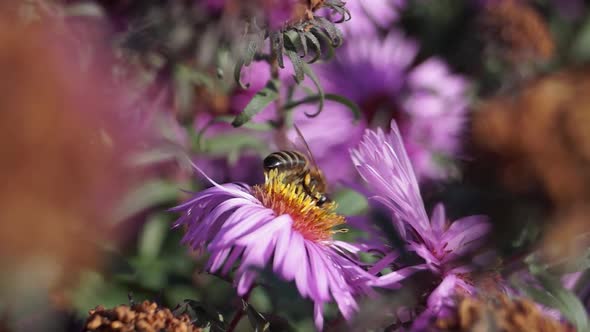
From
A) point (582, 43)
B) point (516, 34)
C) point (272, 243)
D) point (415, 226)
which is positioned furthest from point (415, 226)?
point (582, 43)

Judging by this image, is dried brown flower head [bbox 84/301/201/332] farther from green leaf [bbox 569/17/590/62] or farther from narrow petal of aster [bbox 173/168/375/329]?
green leaf [bbox 569/17/590/62]

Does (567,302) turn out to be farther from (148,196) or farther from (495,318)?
(148,196)

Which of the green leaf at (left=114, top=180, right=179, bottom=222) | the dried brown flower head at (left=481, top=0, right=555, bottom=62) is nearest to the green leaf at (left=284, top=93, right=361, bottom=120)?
the green leaf at (left=114, top=180, right=179, bottom=222)

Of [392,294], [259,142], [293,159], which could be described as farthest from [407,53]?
[392,294]

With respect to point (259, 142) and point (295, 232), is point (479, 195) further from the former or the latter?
point (259, 142)

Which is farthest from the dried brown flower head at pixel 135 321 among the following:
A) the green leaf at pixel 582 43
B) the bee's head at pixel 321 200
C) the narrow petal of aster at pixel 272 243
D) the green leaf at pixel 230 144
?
the green leaf at pixel 582 43
